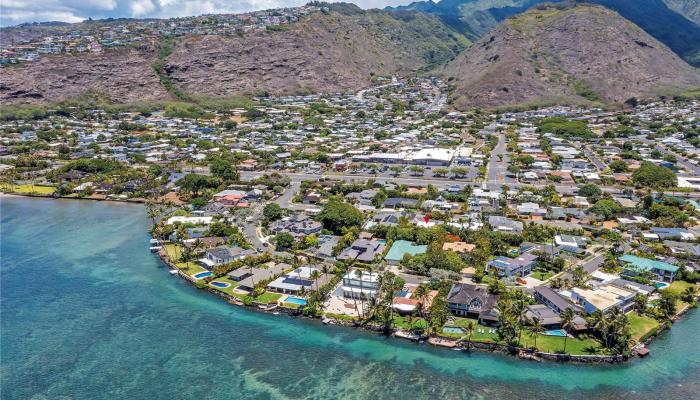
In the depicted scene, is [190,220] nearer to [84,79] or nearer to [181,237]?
[181,237]

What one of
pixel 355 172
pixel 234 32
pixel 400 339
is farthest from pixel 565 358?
pixel 234 32

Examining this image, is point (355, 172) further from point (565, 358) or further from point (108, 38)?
point (108, 38)

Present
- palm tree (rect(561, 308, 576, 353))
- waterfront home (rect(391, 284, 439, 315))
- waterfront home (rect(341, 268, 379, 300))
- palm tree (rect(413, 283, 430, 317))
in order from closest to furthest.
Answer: palm tree (rect(561, 308, 576, 353)) < palm tree (rect(413, 283, 430, 317)) < waterfront home (rect(391, 284, 439, 315)) < waterfront home (rect(341, 268, 379, 300))

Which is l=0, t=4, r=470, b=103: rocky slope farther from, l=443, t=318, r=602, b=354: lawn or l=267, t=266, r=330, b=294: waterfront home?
l=443, t=318, r=602, b=354: lawn

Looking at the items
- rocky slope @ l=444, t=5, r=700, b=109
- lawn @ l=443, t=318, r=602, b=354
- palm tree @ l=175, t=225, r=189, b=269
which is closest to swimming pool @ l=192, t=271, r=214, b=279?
palm tree @ l=175, t=225, r=189, b=269

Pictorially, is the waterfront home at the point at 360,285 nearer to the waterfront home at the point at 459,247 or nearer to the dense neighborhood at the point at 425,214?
the dense neighborhood at the point at 425,214

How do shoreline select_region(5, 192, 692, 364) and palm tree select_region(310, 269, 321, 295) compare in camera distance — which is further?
palm tree select_region(310, 269, 321, 295)

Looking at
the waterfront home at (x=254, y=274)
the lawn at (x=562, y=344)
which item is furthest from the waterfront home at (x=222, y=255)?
the lawn at (x=562, y=344)
